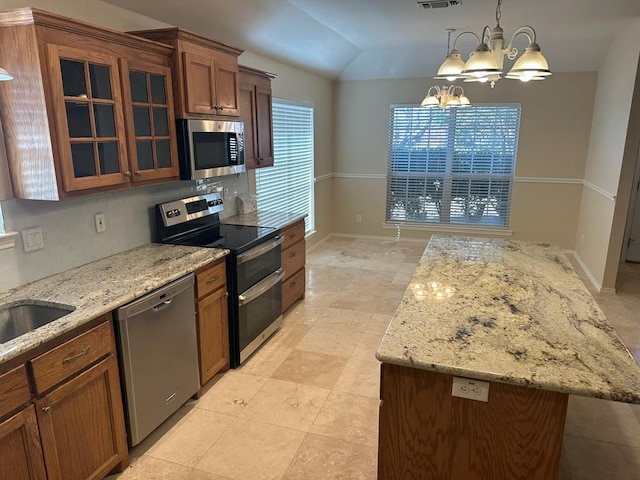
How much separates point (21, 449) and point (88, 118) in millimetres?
1526

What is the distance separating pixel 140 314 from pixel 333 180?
5.22 m

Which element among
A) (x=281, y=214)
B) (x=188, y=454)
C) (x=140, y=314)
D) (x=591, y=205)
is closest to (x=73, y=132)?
(x=140, y=314)

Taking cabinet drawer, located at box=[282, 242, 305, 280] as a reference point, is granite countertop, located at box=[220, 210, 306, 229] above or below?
above

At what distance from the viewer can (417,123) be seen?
658 centimetres

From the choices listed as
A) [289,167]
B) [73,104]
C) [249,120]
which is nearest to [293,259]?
[249,120]

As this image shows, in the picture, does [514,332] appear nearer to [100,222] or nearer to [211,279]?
[211,279]

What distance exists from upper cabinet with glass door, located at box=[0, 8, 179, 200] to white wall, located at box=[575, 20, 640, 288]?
14.3 feet

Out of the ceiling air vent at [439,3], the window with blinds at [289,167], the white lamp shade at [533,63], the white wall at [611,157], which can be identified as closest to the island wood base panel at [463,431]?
the white lamp shade at [533,63]

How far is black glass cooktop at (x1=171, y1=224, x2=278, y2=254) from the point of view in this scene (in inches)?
121

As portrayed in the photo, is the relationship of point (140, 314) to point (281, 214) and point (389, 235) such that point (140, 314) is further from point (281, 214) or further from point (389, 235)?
point (389, 235)

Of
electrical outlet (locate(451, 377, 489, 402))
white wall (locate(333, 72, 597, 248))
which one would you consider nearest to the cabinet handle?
electrical outlet (locate(451, 377, 489, 402))

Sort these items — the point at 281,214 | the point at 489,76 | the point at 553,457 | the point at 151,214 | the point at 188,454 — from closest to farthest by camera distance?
the point at 553,457, the point at 489,76, the point at 188,454, the point at 151,214, the point at 281,214

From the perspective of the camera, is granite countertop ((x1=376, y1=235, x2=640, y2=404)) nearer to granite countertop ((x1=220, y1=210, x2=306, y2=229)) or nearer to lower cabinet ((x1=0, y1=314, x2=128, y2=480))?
lower cabinet ((x1=0, y1=314, x2=128, y2=480))

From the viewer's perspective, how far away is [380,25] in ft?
14.8
